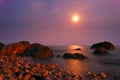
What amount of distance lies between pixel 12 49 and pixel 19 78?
27071 mm

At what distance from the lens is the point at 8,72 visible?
12.4m

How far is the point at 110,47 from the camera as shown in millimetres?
83875

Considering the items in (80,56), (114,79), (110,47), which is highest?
(110,47)

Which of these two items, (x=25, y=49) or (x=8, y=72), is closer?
(x=8, y=72)

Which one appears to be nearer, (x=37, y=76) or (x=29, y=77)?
(x=29, y=77)

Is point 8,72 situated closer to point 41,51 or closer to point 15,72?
point 15,72

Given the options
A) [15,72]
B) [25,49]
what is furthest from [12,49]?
[15,72]

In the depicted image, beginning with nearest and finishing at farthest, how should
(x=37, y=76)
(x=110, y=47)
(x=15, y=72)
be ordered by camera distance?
1. (x=37, y=76)
2. (x=15, y=72)
3. (x=110, y=47)

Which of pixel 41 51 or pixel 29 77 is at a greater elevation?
pixel 41 51

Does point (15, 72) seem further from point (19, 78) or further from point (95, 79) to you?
point (95, 79)

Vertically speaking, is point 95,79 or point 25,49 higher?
point 25,49

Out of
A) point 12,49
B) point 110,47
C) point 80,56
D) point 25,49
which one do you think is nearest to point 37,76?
point 80,56

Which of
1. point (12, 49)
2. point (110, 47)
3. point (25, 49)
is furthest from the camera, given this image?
point (110, 47)

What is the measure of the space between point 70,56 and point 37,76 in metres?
23.9
